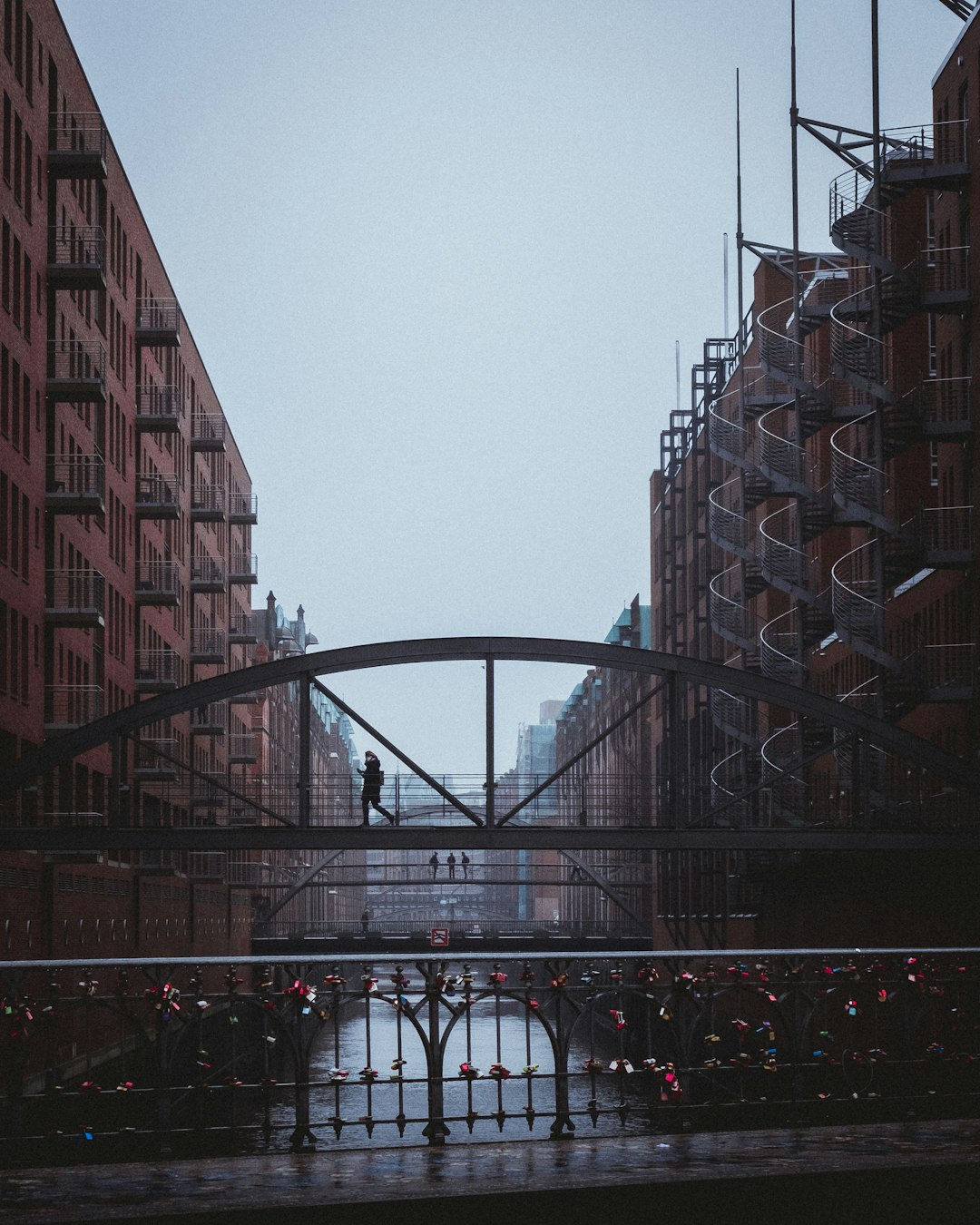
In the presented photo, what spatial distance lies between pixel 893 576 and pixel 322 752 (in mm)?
93341

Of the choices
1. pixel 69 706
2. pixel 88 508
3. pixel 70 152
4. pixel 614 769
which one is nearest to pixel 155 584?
pixel 69 706

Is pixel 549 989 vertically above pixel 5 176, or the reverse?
pixel 5 176

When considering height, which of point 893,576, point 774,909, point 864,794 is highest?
point 893,576

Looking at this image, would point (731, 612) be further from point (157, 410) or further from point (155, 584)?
point (157, 410)

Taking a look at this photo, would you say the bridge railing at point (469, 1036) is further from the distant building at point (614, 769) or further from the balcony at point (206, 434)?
the balcony at point (206, 434)

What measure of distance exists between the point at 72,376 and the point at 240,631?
1556 inches

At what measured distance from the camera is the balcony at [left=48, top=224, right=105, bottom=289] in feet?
128

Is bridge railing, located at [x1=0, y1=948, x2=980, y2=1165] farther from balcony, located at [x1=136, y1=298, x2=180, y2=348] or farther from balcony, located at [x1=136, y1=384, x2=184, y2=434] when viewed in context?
balcony, located at [x1=136, y1=298, x2=180, y2=348]

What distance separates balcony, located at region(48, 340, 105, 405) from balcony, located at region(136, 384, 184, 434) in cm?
954

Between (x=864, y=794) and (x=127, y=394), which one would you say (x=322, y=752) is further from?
(x=864, y=794)

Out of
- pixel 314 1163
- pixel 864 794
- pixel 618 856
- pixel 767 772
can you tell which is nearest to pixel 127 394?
pixel 767 772

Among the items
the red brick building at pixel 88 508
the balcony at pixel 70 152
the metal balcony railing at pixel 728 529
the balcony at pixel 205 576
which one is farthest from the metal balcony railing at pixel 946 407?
the balcony at pixel 205 576

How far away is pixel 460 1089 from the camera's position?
32.2 metres

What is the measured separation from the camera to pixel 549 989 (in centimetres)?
1245
